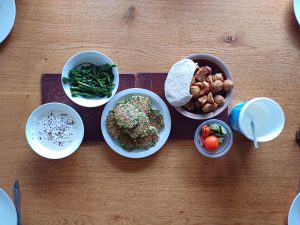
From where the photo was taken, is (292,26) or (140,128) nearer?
(140,128)

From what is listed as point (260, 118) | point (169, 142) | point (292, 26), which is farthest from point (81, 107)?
point (292, 26)

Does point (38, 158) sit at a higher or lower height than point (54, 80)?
lower

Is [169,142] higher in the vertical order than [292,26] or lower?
lower

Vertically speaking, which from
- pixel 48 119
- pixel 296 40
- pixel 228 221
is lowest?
pixel 228 221

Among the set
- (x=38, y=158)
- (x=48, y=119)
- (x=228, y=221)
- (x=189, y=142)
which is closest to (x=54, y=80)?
(x=48, y=119)

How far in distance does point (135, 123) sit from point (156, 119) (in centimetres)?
9

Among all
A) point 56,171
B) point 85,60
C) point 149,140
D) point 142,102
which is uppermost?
point 85,60

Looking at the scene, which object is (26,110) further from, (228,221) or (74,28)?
(228,221)

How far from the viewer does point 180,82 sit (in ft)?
3.71

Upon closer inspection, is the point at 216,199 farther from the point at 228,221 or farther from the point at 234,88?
the point at 234,88

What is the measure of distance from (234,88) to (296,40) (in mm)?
254

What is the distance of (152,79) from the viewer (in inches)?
48.1

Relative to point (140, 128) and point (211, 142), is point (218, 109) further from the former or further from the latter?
point (140, 128)

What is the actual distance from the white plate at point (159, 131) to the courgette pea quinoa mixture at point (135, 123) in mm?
11
